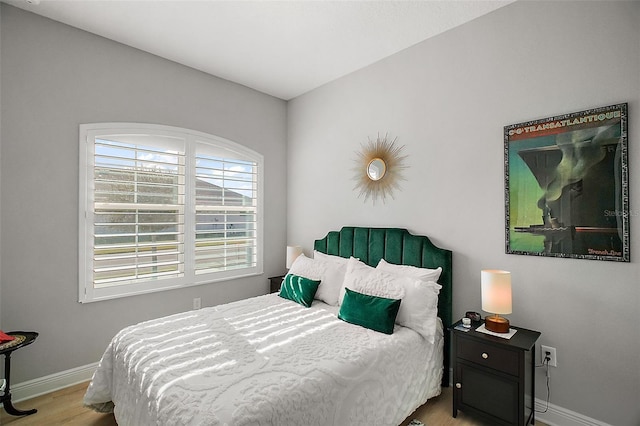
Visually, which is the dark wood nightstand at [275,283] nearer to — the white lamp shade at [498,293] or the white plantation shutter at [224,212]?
the white plantation shutter at [224,212]

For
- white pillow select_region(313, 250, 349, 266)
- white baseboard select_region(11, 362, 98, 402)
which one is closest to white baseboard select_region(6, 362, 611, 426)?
white baseboard select_region(11, 362, 98, 402)

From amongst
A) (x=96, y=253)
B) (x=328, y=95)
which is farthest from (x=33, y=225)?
(x=328, y=95)

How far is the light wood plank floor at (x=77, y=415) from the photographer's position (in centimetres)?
212

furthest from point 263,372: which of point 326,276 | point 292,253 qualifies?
point 292,253

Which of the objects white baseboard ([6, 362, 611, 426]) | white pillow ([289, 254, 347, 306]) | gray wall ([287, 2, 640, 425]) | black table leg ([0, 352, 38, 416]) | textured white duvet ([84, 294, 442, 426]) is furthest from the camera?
white pillow ([289, 254, 347, 306])

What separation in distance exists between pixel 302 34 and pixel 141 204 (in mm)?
2147

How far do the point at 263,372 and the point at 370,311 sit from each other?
0.93m

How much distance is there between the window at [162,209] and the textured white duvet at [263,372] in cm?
87

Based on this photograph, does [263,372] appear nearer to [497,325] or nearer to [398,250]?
[497,325]

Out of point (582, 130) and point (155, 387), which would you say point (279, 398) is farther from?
point (582, 130)

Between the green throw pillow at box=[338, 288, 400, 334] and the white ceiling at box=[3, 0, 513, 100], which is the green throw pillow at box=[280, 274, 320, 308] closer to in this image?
the green throw pillow at box=[338, 288, 400, 334]

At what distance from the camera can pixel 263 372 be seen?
64.2 inches

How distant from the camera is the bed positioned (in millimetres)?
1440

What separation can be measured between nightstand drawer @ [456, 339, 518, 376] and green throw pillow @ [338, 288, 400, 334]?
0.50 m
